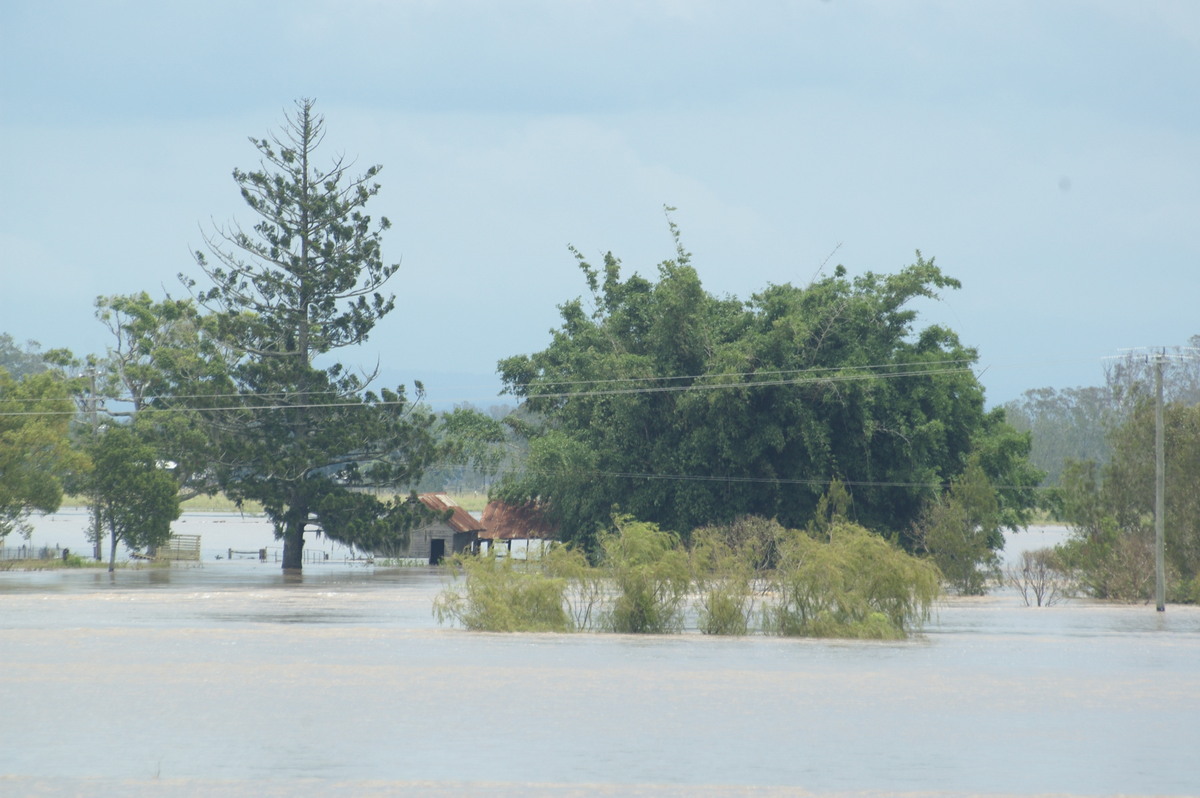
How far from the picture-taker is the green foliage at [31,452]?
174 ft

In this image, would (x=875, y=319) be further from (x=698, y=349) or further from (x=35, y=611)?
(x=35, y=611)

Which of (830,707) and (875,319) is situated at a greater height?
(875,319)

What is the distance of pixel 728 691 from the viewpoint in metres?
20.5

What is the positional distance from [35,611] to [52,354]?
48.4 metres

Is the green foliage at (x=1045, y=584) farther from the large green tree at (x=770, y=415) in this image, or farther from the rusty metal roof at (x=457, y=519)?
the rusty metal roof at (x=457, y=519)

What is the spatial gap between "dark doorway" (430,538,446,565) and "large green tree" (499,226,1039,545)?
624 inches

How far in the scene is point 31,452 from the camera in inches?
2169

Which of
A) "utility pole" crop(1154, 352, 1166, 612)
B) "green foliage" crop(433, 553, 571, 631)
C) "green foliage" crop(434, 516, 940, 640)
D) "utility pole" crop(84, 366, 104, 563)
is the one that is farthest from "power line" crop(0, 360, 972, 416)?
"green foliage" crop(433, 553, 571, 631)

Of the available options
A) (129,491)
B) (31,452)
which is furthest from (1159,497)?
(31,452)

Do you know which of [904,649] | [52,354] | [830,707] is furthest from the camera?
[52,354]

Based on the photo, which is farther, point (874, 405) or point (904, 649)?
point (874, 405)

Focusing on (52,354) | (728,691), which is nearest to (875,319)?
(728,691)

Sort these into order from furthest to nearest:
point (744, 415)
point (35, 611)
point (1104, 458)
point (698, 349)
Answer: point (1104, 458), point (698, 349), point (744, 415), point (35, 611)

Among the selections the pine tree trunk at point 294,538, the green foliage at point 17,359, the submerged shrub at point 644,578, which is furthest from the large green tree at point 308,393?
the green foliage at point 17,359
